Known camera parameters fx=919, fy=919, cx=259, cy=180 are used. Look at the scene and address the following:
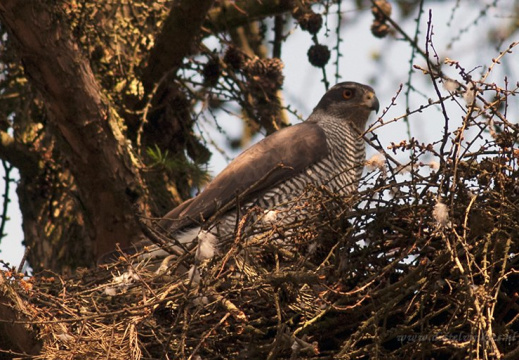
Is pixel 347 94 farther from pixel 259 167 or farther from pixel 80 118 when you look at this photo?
pixel 80 118

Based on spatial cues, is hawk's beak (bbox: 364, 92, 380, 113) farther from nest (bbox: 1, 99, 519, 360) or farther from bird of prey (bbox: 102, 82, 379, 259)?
nest (bbox: 1, 99, 519, 360)

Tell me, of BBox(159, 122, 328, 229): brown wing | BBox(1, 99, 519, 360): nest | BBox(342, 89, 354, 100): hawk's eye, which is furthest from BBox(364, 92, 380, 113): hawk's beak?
BBox(1, 99, 519, 360): nest

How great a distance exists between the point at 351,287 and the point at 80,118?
200 cm

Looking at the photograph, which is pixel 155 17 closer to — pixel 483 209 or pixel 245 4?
pixel 245 4

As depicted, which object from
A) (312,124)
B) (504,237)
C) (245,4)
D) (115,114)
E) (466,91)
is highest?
(245,4)

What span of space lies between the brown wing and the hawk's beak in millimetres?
564

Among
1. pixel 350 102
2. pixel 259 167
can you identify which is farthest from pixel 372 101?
pixel 259 167

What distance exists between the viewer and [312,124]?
5.18 meters

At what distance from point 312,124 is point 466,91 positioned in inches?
77.2

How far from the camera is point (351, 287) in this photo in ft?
11.3

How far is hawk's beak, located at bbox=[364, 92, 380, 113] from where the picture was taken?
5.41 metres

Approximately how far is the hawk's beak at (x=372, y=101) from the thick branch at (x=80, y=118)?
4.82 feet

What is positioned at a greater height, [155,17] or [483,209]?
[155,17]

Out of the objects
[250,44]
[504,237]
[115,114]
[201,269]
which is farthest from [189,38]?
[504,237]
